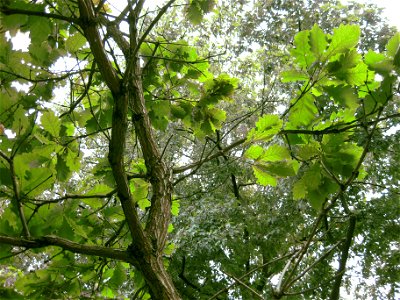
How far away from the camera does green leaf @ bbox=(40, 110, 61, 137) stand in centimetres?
117

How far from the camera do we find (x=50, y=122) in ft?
3.90

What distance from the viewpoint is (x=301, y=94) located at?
112cm

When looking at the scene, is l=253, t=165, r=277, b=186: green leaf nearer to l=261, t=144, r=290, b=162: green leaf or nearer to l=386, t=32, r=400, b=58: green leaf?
l=261, t=144, r=290, b=162: green leaf

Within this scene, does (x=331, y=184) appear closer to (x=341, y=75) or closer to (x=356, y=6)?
(x=341, y=75)

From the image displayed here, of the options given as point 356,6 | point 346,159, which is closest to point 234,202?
point 356,6

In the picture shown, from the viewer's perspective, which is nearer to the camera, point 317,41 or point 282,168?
point 317,41

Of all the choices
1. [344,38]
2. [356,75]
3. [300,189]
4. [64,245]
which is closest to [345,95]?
[356,75]

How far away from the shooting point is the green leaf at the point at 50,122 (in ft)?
3.83

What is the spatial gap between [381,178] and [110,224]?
173 inches

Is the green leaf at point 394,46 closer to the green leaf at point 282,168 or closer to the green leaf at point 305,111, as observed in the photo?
the green leaf at point 305,111

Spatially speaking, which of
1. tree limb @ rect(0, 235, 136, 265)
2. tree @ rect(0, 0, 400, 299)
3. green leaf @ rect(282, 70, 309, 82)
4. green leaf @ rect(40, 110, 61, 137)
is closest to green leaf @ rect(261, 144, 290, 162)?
tree @ rect(0, 0, 400, 299)

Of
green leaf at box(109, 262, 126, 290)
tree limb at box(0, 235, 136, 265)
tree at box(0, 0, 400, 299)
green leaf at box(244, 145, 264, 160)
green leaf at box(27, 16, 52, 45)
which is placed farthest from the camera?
green leaf at box(109, 262, 126, 290)

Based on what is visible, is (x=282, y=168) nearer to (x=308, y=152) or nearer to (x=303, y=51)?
(x=308, y=152)

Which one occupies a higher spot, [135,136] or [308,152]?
[135,136]
